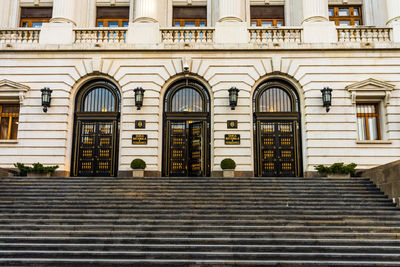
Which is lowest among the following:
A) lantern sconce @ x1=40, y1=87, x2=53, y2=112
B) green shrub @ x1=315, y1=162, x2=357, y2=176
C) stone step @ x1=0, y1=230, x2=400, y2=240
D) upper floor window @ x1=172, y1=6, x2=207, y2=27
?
stone step @ x1=0, y1=230, x2=400, y2=240

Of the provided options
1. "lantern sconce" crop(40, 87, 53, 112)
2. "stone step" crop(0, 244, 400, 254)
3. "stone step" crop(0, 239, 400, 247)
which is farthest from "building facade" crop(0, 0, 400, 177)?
"stone step" crop(0, 244, 400, 254)

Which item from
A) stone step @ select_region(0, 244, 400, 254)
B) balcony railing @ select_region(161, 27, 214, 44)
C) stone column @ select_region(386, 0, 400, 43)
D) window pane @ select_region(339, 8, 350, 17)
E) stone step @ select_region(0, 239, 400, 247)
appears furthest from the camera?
window pane @ select_region(339, 8, 350, 17)

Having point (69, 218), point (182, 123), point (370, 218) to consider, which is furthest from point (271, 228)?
point (182, 123)

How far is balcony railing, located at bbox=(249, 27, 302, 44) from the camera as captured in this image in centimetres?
2048

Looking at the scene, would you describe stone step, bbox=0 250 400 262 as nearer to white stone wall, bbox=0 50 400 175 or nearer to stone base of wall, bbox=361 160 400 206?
stone base of wall, bbox=361 160 400 206

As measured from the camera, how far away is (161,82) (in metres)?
20.1

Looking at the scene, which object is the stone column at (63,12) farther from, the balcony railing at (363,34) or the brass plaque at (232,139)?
the balcony railing at (363,34)

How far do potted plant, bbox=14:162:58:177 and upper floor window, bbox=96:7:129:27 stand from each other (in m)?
10.1

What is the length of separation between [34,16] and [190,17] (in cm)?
986

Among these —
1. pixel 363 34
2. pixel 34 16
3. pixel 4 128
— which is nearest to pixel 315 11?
pixel 363 34

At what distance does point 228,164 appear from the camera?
1825cm

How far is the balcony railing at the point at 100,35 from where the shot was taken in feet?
68.1

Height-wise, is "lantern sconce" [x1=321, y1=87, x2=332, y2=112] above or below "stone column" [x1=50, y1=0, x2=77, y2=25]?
below

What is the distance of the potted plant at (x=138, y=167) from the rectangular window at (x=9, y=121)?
23.4ft
